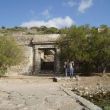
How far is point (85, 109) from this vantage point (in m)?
12.1

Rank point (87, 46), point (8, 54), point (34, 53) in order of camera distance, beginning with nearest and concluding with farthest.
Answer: point (8, 54), point (87, 46), point (34, 53)

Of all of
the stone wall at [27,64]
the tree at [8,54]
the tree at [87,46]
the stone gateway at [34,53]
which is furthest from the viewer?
the stone wall at [27,64]

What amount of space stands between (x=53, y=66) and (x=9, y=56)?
7.85m

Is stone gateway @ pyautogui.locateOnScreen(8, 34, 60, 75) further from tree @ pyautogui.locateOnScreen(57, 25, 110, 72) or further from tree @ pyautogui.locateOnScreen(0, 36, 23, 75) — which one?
tree @ pyautogui.locateOnScreen(0, 36, 23, 75)

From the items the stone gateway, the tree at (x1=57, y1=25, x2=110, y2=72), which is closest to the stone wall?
the stone gateway

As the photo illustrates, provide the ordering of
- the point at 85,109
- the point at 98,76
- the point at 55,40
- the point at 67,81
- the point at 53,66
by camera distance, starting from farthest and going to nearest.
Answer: the point at 53,66 → the point at 55,40 → the point at 98,76 → the point at 67,81 → the point at 85,109

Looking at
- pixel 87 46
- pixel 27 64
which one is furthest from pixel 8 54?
pixel 87 46

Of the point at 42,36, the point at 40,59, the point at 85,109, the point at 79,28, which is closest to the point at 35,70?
the point at 40,59

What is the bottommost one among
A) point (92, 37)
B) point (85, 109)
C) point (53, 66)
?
point (85, 109)

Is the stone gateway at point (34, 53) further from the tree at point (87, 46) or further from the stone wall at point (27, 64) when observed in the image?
the tree at point (87, 46)

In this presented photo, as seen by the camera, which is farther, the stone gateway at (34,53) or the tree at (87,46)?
the stone gateway at (34,53)

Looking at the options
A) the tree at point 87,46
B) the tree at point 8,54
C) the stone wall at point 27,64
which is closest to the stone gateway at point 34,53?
the stone wall at point 27,64

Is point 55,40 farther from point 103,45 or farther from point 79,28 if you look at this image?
point 103,45

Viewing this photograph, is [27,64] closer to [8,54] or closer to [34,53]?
[34,53]
